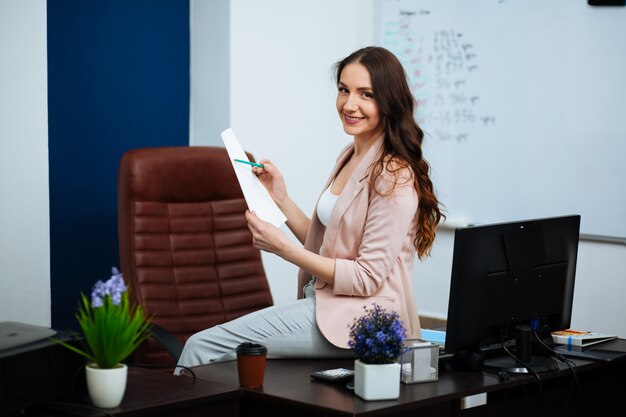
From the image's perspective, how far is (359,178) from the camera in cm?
276

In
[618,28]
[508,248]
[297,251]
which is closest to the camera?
[508,248]

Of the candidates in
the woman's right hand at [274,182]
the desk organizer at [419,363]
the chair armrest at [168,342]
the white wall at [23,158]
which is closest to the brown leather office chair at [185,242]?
the chair armrest at [168,342]

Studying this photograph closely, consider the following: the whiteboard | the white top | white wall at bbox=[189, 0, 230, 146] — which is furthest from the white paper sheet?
the whiteboard

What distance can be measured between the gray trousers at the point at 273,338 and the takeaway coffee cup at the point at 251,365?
368mm

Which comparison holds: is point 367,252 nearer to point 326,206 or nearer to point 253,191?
point 326,206

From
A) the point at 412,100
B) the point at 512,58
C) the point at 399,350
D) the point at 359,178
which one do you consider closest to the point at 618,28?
the point at 512,58

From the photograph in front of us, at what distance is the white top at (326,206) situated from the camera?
9.34 ft

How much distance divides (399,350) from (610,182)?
2048mm

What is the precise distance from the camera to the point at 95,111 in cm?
408

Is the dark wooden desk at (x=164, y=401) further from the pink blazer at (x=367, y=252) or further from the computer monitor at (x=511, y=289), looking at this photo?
the computer monitor at (x=511, y=289)

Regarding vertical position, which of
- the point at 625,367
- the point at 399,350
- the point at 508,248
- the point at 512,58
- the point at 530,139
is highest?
the point at 512,58

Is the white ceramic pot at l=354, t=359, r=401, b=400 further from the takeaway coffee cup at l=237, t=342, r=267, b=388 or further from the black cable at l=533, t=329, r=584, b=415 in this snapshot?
the black cable at l=533, t=329, r=584, b=415

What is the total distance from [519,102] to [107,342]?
2.72 meters

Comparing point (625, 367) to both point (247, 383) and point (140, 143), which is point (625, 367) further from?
point (140, 143)
